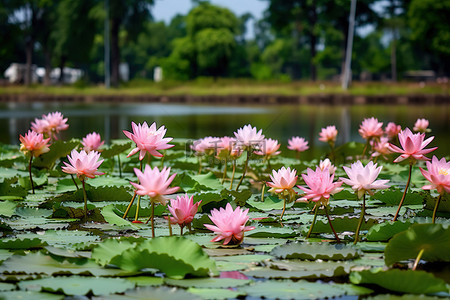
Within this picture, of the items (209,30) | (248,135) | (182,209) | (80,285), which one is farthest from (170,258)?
(209,30)

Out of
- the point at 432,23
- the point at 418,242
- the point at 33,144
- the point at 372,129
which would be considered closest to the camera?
the point at 418,242

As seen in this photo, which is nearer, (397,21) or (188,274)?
(188,274)

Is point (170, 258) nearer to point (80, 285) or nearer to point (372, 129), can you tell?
point (80, 285)

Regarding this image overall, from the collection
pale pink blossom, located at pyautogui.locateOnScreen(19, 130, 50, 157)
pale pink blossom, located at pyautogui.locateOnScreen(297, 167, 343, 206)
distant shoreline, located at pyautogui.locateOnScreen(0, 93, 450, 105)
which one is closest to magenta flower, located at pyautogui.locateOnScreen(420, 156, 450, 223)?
pale pink blossom, located at pyautogui.locateOnScreen(297, 167, 343, 206)

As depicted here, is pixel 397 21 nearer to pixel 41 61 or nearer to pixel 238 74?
pixel 238 74

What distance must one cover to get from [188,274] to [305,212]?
2.94ft

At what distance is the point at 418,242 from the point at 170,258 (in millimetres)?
558

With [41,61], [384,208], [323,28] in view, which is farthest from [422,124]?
[41,61]

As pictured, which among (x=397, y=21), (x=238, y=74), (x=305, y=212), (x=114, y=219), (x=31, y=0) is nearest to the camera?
(x=114, y=219)

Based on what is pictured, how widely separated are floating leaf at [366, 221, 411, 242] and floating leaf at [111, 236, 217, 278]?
53cm

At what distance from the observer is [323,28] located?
33719 millimetres

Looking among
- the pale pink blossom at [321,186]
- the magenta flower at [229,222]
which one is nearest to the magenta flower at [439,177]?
the pale pink blossom at [321,186]

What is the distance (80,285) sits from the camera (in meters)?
1.19

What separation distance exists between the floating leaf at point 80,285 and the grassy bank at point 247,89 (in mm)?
20689
